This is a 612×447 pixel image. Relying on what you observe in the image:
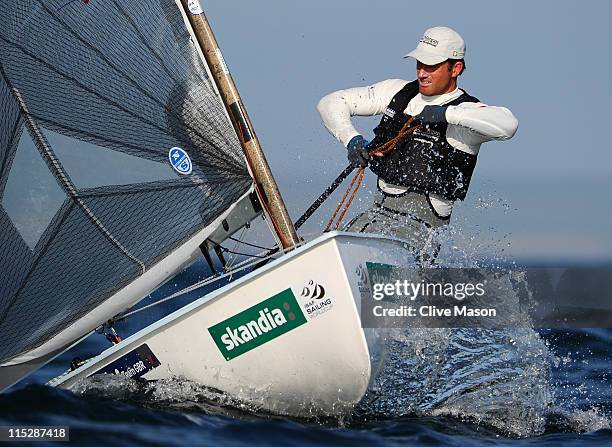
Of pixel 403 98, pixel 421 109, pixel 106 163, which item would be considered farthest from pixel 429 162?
pixel 106 163

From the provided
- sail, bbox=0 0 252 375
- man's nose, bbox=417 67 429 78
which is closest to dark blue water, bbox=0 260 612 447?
sail, bbox=0 0 252 375

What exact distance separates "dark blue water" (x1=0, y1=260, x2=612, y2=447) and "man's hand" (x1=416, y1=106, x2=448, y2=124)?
4.18 feet

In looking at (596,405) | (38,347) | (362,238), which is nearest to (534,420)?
(596,405)

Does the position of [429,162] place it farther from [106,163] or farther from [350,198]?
[106,163]

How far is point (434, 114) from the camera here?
678cm

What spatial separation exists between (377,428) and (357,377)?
12.8 inches

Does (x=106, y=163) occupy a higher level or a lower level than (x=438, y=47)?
lower

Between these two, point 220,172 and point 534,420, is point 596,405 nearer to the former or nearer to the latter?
point 534,420

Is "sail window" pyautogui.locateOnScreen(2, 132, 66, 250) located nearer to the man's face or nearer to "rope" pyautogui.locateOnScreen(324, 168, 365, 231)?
"rope" pyautogui.locateOnScreen(324, 168, 365, 231)

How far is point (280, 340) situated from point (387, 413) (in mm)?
832

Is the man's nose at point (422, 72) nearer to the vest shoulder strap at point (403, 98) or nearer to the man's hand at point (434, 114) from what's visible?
the vest shoulder strap at point (403, 98)

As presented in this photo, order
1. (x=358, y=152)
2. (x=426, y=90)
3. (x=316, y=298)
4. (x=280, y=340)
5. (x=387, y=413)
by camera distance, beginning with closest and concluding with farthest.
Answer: (x=316, y=298)
(x=280, y=340)
(x=387, y=413)
(x=358, y=152)
(x=426, y=90)

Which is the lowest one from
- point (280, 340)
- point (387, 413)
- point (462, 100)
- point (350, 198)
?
point (387, 413)

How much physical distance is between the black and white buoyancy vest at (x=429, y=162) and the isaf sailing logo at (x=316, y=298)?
1512 mm
